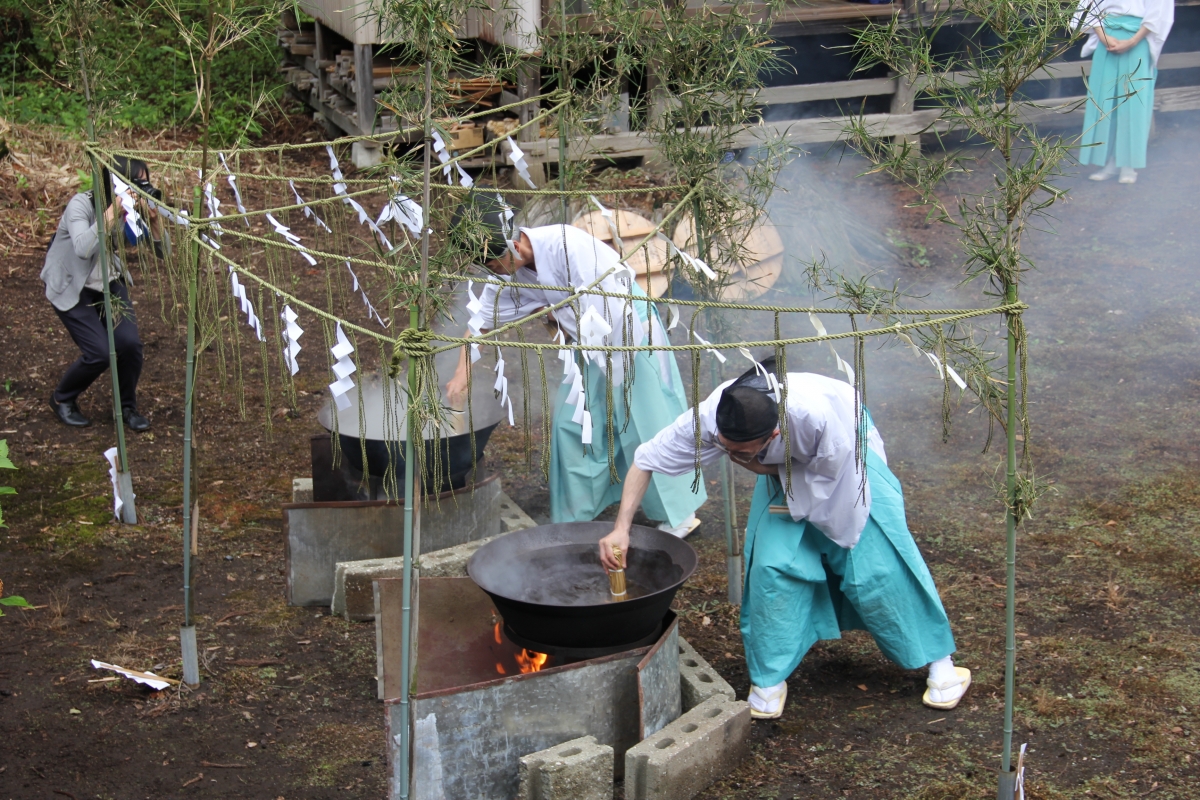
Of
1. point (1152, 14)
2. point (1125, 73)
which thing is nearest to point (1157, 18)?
point (1152, 14)

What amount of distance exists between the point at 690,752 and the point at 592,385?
1.99 meters

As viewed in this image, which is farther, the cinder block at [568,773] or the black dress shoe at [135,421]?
the black dress shoe at [135,421]

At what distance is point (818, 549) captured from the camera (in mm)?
4000

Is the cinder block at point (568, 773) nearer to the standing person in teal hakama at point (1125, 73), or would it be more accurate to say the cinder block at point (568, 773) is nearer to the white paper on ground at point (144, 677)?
the white paper on ground at point (144, 677)

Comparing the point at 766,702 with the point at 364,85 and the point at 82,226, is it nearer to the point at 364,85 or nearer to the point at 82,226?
the point at 82,226

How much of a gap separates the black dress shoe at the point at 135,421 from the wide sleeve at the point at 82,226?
3.49ft

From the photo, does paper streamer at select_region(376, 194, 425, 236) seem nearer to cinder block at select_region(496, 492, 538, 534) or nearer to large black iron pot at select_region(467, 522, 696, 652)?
large black iron pot at select_region(467, 522, 696, 652)

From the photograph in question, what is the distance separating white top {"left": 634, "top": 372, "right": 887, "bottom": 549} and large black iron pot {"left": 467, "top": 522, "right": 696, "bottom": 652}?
0.35m

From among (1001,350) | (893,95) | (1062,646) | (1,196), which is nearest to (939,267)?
(1001,350)

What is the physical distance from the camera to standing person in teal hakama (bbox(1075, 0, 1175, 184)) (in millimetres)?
9109

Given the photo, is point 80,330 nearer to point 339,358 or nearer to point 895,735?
point 339,358

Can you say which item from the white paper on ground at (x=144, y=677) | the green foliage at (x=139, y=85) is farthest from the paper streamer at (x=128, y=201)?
the green foliage at (x=139, y=85)

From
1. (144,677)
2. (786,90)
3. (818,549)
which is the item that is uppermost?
(786,90)

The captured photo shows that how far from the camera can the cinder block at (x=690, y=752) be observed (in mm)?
3535
